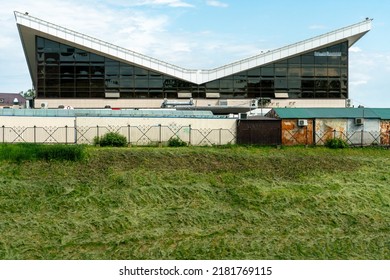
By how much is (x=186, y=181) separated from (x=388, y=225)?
10.0 meters

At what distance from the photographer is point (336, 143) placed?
111 feet

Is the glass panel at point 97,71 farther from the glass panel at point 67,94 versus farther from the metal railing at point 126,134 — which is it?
the metal railing at point 126,134

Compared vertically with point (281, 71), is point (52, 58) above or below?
above

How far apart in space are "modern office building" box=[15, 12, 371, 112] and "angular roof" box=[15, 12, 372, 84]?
3.8 inches

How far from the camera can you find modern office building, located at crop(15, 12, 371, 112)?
48.2m

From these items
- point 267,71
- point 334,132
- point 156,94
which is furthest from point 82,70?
point 334,132

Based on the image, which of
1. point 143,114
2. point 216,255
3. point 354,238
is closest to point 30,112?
point 143,114

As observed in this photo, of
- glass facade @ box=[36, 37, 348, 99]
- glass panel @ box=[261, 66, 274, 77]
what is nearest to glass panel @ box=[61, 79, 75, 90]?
glass facade @ box=[36, 37, 348, 99]

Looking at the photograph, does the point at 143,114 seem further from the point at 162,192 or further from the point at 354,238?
the point at 354,238

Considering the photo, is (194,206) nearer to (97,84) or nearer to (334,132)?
(334,132)

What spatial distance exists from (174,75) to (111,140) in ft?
65.7

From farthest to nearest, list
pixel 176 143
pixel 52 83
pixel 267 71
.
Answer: pixel 267 71 < pixel 52 83 < pixel 176 143

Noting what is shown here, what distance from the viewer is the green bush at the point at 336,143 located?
3388cm

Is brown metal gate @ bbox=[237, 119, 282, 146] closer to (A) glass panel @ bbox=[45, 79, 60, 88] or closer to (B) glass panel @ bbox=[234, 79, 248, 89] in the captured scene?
(B) glass panel @ bbox=[234, 79, 248, 89]
